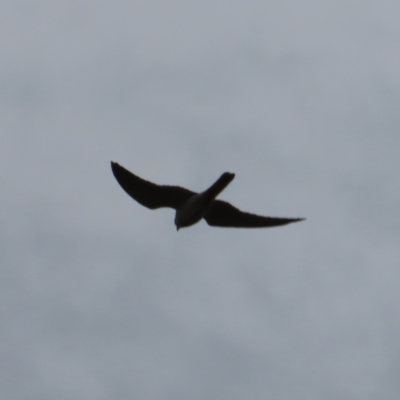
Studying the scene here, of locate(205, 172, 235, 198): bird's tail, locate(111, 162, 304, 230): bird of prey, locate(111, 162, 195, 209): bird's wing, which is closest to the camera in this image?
locate(205, 172, 235, 198): bird's tail

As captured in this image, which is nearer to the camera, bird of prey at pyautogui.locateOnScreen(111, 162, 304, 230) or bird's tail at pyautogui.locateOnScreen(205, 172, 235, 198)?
bird's tail at pyautogui.locateOnScreen(205, 172, 235, 198)

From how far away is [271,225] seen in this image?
39.6 feet

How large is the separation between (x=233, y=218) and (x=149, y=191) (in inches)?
64.4

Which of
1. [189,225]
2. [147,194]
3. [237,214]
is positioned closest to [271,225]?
[237,214]

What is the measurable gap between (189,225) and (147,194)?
964 millimetres

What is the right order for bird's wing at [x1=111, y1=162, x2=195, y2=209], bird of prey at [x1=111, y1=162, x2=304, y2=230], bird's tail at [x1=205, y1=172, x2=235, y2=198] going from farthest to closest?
bird's wing at [x1=111, y1=162, x2=195, y2=209] < bird of prey at [x1=111, y1=162, x2=304, y2=230] < bird's tail at [x1=205, y1=172, x2=235, y2=198]

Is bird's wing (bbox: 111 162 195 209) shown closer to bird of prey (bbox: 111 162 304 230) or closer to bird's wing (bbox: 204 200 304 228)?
bird of prey (bbox: 111 162 304 230)

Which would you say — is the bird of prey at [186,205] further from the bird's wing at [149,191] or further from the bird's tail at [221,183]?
the bird's tail at [221,183]

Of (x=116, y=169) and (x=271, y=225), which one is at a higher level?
(x=271, y=225)

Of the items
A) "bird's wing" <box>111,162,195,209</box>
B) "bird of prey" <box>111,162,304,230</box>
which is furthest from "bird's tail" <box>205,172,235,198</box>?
"bird's wing" <box>111,162,195,209</box>

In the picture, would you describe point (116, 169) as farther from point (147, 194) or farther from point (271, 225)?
point (271, 225)

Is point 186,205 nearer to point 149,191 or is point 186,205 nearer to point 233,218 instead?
point 149,191

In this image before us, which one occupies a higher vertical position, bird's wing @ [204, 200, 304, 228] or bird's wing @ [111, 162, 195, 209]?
bird's wing @ [204, 200, 304, 228]

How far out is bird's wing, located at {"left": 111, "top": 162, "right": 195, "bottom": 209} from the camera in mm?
12023
